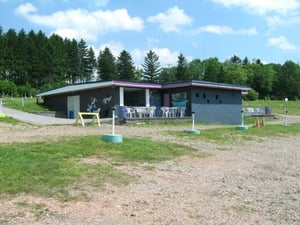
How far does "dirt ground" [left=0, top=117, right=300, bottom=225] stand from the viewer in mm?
5078

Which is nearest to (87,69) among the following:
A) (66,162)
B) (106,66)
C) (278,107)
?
(106,66)

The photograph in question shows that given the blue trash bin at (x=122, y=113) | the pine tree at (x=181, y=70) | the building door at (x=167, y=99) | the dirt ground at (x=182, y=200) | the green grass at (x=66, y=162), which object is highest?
the pine tree at (x=181, y=70)

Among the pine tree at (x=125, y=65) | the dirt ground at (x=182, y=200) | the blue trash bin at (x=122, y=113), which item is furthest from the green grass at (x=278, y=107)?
the dirt ground at (x=182, y=200)

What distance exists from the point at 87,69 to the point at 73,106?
200 feet

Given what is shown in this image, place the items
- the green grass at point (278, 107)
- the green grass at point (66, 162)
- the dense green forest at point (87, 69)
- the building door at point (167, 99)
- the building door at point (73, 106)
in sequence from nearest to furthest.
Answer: the green grass at point (66, 162) → the building door at point (167, 99) → the building door at point (73, 106) → the green grass at point (278, 107) → the dense green forest at point (87, 69)

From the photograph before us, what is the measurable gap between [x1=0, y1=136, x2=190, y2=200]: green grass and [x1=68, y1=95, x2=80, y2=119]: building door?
21.2 m

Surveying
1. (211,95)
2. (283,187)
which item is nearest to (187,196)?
(283,187)

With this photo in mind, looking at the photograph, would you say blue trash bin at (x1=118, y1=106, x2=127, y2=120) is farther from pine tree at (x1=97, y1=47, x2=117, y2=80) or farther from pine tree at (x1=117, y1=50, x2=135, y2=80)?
pine tree at (x1=117, y1=50, x2=135, y2=80)

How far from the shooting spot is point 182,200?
6.09 meters

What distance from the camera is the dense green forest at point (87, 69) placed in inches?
3022

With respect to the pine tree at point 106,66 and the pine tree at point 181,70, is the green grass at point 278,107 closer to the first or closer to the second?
the pine tree at point 181,70

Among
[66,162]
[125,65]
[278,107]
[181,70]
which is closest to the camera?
[66,162]

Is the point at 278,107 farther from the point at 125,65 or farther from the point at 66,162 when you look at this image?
the point at 66,162

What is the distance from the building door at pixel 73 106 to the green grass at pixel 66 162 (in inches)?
Answer: 836
